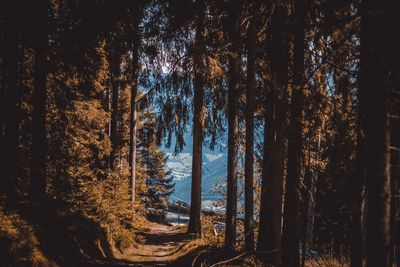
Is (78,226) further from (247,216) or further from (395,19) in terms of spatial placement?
(395,19)

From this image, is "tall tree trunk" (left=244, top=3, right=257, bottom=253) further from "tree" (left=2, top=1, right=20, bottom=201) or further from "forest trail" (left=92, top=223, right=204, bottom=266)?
"tree" (left=2, top=1, right=20, bottom=201)

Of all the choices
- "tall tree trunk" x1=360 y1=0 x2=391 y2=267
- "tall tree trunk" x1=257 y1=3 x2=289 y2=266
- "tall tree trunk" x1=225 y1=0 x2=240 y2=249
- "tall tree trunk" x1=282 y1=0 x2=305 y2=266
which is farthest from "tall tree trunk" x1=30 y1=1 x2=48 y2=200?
"tall tree trunk" x1=360 y1=0 x2=391 y2=267

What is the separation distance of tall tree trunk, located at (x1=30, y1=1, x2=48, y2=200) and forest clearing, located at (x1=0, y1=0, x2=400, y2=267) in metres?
0.03

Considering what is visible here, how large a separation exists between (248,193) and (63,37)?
6.08m

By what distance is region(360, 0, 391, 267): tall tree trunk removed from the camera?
434 cm

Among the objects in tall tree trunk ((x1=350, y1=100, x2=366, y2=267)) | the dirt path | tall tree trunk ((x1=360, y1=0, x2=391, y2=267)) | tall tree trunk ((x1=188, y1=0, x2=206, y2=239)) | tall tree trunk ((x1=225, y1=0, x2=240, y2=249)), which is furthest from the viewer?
tall tree trunk ((x1=188, y1=0, x2=206, y2=239))

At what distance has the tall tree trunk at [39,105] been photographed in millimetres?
9742

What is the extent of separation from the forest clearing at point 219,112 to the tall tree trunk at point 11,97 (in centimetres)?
3

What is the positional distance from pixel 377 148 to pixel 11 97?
8.86 meters

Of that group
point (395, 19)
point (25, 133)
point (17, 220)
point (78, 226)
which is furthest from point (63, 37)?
point (395, 19)

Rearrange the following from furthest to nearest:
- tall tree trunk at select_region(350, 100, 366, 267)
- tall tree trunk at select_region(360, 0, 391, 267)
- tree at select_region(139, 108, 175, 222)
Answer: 1. tree at select_region(139, 108, 175, 222)
2. tall tree trunk at select_region(350, 100, 366, 267)
3. tall tree trunk at select_region(360, 0, 391, 267)

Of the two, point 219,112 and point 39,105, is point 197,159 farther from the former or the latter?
point 39,105

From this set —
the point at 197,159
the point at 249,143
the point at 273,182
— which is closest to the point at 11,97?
the point at 249,143

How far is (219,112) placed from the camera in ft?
41.2
